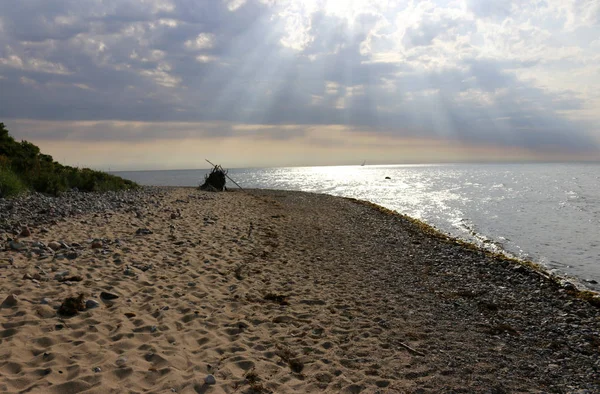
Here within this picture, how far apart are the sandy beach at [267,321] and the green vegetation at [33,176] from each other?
6.33 m

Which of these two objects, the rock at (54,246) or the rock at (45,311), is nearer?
the rock at (45,311)

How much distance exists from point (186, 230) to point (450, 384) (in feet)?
34.5

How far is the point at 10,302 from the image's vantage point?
5797 mm

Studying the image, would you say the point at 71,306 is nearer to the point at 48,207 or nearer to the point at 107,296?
Result: the point at 107,296

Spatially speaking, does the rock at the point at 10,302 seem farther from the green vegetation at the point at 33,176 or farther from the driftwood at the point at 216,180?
the driftwood at the point at 216,180

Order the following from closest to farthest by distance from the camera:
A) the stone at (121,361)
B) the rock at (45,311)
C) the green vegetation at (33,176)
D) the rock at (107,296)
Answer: the stone at (121,361) → the rock at (45,311) → the rock at (107,296) → the green vegetation at (33,176)

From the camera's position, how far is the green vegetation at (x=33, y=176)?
16089 millimetres

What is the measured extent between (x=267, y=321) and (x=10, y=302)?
4116 millimetres

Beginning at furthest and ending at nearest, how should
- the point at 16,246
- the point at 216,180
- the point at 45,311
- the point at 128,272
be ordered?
the point at 216,180 < the point at 16,246 < the point at 128,272 < the point at 45,311

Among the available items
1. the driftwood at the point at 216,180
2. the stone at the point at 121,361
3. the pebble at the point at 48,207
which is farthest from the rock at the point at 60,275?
the driftwood at the point at 216,180

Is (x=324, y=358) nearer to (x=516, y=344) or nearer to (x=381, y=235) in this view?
(x=516, y=344)

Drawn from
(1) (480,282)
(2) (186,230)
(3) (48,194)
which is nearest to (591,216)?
(1) (480,282)

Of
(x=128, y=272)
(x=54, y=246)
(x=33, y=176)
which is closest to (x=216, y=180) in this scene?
(x=33, y=176)

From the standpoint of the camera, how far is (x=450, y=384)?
195 inches
